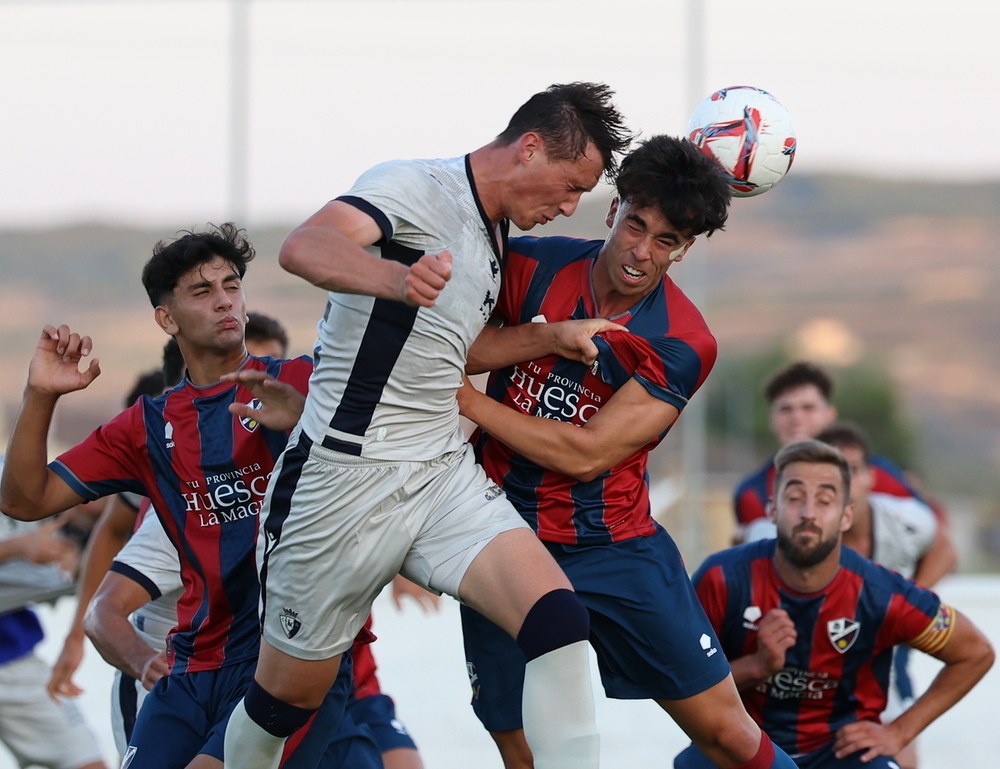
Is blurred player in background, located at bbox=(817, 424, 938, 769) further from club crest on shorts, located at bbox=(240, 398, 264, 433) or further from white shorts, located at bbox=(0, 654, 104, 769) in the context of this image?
white shorts, located at bbox=(0, 654, 104, 769)

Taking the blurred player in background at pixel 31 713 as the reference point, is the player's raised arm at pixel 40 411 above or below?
above

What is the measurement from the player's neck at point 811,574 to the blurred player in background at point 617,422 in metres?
0.64

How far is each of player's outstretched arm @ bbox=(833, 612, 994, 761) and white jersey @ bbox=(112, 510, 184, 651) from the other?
84.5 inches

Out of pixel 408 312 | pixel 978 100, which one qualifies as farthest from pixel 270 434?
pixel 978 100

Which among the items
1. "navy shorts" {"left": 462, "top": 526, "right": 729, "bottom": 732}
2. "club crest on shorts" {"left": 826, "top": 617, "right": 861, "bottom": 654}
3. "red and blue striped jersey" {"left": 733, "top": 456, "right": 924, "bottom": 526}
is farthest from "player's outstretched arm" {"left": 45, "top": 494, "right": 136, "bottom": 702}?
"red and blue striped jersey" {"left": 733, "top": 456, "right": 924, "bottom": 526}

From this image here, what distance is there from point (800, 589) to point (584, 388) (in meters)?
1.13

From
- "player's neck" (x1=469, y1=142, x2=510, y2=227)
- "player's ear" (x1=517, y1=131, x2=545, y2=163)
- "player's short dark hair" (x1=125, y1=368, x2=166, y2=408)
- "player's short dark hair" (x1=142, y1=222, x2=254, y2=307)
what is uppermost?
"player's ear" (x1=517, y1=131, x2=545, y2=163)

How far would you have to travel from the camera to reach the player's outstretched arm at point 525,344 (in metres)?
3.47

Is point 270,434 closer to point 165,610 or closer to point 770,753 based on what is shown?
point 165,610

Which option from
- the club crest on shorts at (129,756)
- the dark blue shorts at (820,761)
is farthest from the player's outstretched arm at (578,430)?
the club crest on shorts at (129,756)

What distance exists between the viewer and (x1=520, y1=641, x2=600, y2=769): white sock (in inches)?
122

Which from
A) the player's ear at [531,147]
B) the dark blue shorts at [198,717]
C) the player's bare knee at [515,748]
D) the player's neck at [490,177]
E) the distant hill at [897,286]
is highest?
the player's ear at [531,147]

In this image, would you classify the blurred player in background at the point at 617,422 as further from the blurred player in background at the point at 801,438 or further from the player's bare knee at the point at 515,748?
the blurred player in background at the point at 801,438

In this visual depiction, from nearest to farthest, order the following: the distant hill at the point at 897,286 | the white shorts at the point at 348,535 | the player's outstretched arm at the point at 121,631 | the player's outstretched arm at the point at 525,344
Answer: the white shorts at the point at 348,535 < the player's outstretched arm at the point at 525,344 < the player's outstretched arm at the point at 121,631 < the distant hill at the point at 897,286
